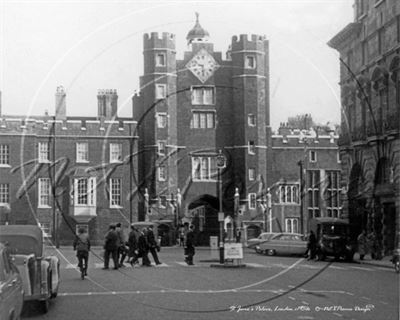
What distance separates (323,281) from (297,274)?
258 cm

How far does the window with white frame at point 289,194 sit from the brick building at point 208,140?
0.27 metres

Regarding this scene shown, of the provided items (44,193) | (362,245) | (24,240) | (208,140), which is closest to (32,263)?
(24,240)

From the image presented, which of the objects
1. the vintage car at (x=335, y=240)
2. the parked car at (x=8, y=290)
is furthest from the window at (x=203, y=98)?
the parked car at (x=8, y=290)

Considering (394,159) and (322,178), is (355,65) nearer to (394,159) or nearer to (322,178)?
(394,159)

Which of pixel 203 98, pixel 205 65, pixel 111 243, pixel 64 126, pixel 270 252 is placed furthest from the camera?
pixel 270 252

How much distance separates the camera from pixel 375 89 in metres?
34.7

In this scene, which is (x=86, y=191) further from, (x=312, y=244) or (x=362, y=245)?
(x=362, y=245)

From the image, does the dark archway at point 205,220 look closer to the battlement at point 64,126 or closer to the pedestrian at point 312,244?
the battlement at point 64,126

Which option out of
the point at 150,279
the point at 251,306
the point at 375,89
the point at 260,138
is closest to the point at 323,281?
the point at 150,279

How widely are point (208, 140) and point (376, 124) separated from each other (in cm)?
764

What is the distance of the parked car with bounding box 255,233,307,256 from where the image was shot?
100.0 feet

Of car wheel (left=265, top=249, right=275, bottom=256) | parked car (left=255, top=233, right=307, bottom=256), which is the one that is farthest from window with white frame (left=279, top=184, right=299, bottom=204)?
car wheel (left=265, top=249, right=275, bottom=256)

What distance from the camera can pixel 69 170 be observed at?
2498cm

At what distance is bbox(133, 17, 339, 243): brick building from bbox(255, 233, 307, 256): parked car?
3.43 feet
